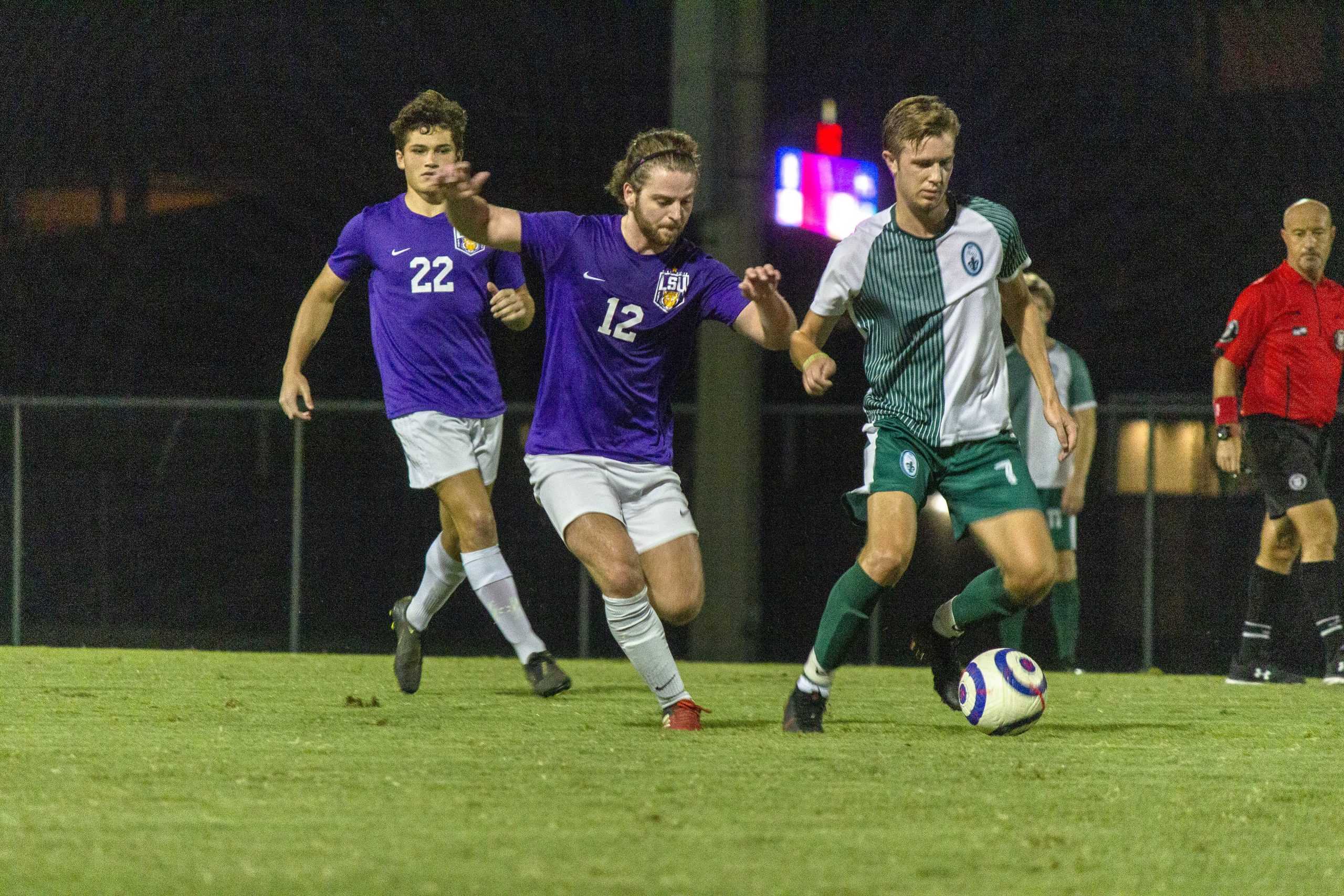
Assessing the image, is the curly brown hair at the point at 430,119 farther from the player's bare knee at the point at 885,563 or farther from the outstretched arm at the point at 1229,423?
the outstretched arm at the point at 1229,423

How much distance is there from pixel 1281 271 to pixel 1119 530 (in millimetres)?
4046

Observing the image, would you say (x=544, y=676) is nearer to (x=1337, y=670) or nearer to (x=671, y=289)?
(x=671, y=289)

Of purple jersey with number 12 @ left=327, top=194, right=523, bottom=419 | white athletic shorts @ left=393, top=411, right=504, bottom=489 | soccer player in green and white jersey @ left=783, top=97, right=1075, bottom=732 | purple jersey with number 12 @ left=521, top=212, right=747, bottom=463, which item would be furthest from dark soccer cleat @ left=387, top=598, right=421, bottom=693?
soccer player in green and white jersey @ left=783, top=97, right=1075, bottom=732

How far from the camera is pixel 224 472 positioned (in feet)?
40.8

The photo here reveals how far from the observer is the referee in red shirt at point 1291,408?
8.09 metres

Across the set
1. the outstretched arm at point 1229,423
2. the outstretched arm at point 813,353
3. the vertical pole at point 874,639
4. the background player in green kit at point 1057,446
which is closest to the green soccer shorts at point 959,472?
the outstretched arm at point 813,353

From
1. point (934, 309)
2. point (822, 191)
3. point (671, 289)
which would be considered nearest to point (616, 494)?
point (671, 289)

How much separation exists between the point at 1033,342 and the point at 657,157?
1396 mm

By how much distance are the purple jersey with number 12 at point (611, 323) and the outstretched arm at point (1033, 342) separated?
87 centimetres

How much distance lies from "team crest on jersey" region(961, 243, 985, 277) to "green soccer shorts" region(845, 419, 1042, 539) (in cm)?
53

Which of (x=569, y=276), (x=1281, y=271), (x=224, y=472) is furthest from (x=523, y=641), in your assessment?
(x=224, y=472)

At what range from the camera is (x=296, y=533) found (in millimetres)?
11578

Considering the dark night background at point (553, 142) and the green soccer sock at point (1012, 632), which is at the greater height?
the dark night background at point (553, 142)

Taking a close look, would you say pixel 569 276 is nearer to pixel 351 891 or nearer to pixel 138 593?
pixel 351 891
